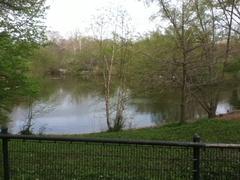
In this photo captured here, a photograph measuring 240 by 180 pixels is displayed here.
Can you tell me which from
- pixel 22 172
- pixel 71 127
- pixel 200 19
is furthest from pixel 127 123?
pixel 22 172

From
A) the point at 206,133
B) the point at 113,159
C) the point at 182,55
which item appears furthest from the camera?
the point at 182,55

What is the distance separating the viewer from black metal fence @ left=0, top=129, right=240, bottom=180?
4.53 meters

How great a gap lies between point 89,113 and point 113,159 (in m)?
26.2

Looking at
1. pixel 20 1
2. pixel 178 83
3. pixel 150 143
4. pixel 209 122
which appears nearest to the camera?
pixel 150 143

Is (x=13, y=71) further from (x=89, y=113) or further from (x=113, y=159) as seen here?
(x=89, y=113)

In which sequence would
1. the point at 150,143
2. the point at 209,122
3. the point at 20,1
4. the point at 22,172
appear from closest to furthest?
the point at 150,143 → the point at 22,172 → the point at 20,1 → the point at 209,122

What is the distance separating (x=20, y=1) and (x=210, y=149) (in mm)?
10926

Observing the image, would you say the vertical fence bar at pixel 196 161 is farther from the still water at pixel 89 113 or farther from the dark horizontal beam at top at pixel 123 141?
the still water at pixel 89 113

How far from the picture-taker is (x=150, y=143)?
4438 millimetres

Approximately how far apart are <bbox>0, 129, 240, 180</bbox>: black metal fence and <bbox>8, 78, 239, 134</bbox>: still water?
58.7 ft

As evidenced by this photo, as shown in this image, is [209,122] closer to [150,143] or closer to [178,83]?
[178,83]

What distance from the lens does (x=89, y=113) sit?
3091 cm

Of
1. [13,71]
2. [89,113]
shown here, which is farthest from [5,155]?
[89,113]

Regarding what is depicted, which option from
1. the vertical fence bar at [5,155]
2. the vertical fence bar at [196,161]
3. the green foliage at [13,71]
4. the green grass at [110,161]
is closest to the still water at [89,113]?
the green foliage at [13,71]
